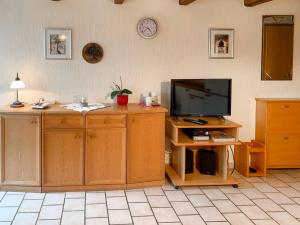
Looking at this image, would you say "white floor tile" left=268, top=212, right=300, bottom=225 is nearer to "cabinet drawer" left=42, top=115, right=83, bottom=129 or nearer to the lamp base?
"cabinet drawer" left=42, top=115, right=83, bottom=129

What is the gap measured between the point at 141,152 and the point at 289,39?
2.38 meters

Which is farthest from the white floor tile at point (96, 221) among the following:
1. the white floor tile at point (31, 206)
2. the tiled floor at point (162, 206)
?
the white floor tile at point (31, 206)

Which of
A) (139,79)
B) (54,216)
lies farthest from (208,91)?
(54,216)

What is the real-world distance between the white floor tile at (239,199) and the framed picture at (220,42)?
1.74 meters

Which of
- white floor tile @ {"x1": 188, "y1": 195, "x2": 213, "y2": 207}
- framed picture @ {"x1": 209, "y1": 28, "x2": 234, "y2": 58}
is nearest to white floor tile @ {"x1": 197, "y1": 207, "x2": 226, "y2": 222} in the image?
white floor tile @ {"x1": 188, "y1": 195, "x2": 213, "y2": 207}

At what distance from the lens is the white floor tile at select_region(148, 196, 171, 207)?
3.73 m

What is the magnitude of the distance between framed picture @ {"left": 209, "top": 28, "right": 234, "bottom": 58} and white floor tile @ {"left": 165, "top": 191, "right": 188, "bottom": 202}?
1.76 metres

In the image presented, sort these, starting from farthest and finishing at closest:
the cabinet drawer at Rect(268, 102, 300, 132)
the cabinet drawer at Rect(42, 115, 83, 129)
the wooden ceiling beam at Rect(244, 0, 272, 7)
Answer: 1. the cabinet drawer at Rect(268, 102, 300, 132)
2. the wooden ceiling beam at Rect(244, 0, 272, 7)
3. the cabinet drawer at Rect(42, 115, 83, 129)

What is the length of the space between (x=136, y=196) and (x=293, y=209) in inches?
59.1

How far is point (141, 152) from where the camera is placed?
420cm

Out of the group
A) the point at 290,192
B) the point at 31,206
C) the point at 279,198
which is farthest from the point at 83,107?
the point at 290,192

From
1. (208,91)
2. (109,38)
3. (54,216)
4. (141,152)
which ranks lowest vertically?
(54,216)

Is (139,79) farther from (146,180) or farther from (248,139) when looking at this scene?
(248,139)

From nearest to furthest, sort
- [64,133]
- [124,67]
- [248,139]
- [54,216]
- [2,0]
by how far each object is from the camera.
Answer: [54,216]
[64,133]
[2,0]
[124,67]
[248,139]
